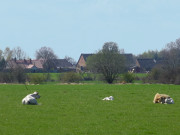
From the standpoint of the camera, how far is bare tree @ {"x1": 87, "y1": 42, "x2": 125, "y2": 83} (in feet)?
233

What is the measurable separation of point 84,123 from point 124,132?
2474 millimetres

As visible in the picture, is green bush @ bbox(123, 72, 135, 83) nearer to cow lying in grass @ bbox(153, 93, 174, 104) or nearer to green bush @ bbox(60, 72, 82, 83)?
green bush @ bbox(60, 72, 82, 83)

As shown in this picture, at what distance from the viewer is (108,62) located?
7212 centimetres

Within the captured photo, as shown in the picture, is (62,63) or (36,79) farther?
(62,63)

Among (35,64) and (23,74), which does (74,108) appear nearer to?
(23,74)

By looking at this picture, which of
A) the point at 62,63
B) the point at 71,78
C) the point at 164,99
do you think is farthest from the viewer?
the point at 62,63

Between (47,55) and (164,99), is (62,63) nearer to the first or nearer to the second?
(47,55)

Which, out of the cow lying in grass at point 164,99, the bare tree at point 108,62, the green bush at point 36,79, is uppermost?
the bare tree at point 108,62

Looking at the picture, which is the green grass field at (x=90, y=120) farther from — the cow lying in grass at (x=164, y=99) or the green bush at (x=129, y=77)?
the green bush at (x=129, y=77)

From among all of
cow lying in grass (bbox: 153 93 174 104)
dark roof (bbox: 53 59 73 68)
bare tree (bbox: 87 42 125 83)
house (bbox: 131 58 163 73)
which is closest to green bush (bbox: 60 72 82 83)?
bare tree (bbox: 87 42 125 83)

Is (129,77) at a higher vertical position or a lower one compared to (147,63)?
lower

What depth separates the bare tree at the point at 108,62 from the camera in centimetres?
7100

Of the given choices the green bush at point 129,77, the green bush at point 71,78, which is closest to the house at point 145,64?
the green bush at point 129,77

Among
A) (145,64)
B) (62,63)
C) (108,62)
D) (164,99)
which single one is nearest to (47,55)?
(62,63)
